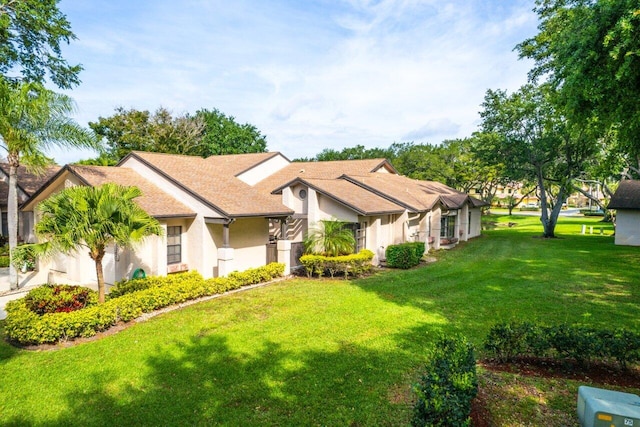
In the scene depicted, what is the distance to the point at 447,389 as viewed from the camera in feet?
16.7

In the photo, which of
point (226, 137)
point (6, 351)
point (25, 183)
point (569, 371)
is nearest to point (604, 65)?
point (569, 371)

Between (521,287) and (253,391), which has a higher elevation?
(521,287)

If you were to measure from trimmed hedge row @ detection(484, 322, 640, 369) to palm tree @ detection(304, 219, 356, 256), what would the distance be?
9625 mm

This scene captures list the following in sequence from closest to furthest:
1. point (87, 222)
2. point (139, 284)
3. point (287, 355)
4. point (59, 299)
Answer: point (287, 355) → point (87, 222) → point (59, 299) → point (139, 284)

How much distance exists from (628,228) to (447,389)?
2962 cm

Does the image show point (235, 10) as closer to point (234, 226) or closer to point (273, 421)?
point (234, 226)

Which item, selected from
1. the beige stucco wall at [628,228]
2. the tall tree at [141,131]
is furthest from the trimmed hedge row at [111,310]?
the tall tree at [141,131]

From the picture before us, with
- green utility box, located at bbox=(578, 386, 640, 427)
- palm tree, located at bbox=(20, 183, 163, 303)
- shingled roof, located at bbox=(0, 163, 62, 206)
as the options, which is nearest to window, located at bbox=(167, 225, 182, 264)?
palm tree, located at bbox=(20, 183, 163, 303)

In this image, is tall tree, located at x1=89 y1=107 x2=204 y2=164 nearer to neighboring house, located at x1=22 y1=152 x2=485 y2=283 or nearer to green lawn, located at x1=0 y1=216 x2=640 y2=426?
neighboring house, located at x1=22 y1=152 x2=485 y2=283

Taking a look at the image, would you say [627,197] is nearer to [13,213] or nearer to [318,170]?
[318,170]

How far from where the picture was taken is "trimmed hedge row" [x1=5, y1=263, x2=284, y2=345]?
9000 mm

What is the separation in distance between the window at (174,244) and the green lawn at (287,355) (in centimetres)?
327

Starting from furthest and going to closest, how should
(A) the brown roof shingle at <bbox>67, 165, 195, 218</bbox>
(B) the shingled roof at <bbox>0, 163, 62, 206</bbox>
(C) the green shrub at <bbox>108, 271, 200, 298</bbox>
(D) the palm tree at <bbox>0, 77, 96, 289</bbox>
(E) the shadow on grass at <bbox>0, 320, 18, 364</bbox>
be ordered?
(B) the shingled roof at <bbox>0, 163, 62, 206</bbox>
(A) the brown roof shingle at <bbox>67, 165, 195, 218</bbox>
(D) the palm tree at <bbox>0, 77, 96, 289</bbox>
(C) the green shrub at <bbox>108, 271, 200, 298</bbox>
(E) the shadow on grass at <bbox>0, 320, 18, 364</bbox>

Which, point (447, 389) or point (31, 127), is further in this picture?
point (31, 127)
